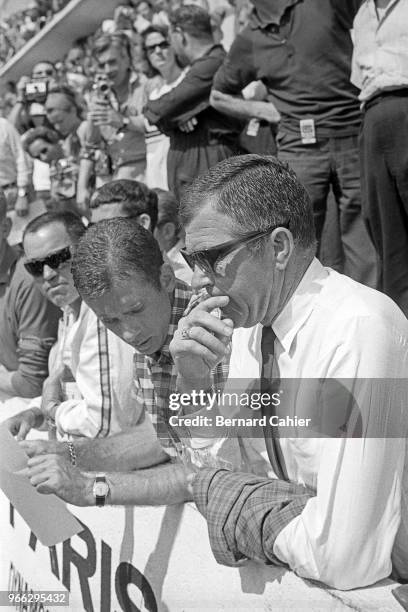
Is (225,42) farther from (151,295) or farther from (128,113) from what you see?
(151,295)

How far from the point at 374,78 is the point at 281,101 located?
57 centimetres

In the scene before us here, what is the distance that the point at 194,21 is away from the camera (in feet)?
11.2

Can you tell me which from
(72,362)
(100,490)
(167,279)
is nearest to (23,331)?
(72,362)

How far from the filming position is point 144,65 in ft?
16.3

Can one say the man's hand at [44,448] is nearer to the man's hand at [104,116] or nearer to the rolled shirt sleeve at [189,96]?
the rolled shirt sleeve at [189,96]

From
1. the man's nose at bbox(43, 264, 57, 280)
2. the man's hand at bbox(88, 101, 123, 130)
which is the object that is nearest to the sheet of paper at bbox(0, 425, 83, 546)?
the man's nose at bbox(43, 264, 57, 280)

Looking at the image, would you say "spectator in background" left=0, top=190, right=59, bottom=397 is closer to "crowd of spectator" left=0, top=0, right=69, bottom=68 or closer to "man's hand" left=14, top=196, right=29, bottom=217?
"man's hand" left=14, top=196, right=29, bottom=217

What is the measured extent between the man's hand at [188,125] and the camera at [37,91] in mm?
A: 1773

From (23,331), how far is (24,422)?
107 cm

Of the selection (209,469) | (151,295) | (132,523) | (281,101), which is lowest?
(132,523)

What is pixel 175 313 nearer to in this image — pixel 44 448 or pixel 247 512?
pixel 44 448

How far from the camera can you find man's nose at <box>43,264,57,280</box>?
2.76m

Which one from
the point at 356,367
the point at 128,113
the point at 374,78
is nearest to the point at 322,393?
the point at 356,367

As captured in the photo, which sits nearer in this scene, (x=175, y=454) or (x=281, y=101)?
(x=175, y=454)
